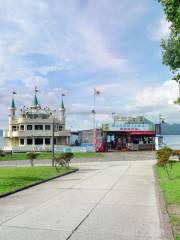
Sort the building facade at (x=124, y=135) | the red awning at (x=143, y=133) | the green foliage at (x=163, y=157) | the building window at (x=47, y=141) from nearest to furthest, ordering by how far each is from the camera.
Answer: the green foliage at (x=163, y=157) < the building facade at (x=124, y=135) < the red awning at (x=143, y=133) < the building window at (x=47, y=141)

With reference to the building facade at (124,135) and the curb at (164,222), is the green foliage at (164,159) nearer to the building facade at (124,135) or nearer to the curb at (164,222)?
the curb at (164,222)

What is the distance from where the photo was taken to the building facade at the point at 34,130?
233ft

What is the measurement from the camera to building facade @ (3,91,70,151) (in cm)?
7088

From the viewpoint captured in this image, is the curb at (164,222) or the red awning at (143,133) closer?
the curb at (164,222)

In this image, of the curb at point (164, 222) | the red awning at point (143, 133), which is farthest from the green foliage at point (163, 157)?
the red awning at point (143, 133)

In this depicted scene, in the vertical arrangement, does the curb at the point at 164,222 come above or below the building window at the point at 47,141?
below

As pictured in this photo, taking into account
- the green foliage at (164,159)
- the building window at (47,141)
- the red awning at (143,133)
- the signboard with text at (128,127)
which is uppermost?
the signboard with text at (128,127)

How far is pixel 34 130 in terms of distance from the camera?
7169 cm

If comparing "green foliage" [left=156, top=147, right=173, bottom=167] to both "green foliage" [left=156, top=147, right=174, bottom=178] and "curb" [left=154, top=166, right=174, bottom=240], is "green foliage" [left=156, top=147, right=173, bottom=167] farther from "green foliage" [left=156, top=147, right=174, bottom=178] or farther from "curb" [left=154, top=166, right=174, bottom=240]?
"curb" [left=154, top=166, right=174, bottom=240]

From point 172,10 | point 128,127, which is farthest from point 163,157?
point 128,127

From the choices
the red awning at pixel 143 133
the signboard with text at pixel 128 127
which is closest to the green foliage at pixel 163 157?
the signboard with text at pixel 128 127

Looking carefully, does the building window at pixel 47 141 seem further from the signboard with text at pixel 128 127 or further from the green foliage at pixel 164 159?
the green foliage at pixel 164 159

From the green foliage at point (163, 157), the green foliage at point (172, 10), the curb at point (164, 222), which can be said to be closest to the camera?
the curb at point (164, 222)

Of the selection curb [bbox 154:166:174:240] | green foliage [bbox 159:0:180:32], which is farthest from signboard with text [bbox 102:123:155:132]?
green foliage [bbox 159:0:180:32]
